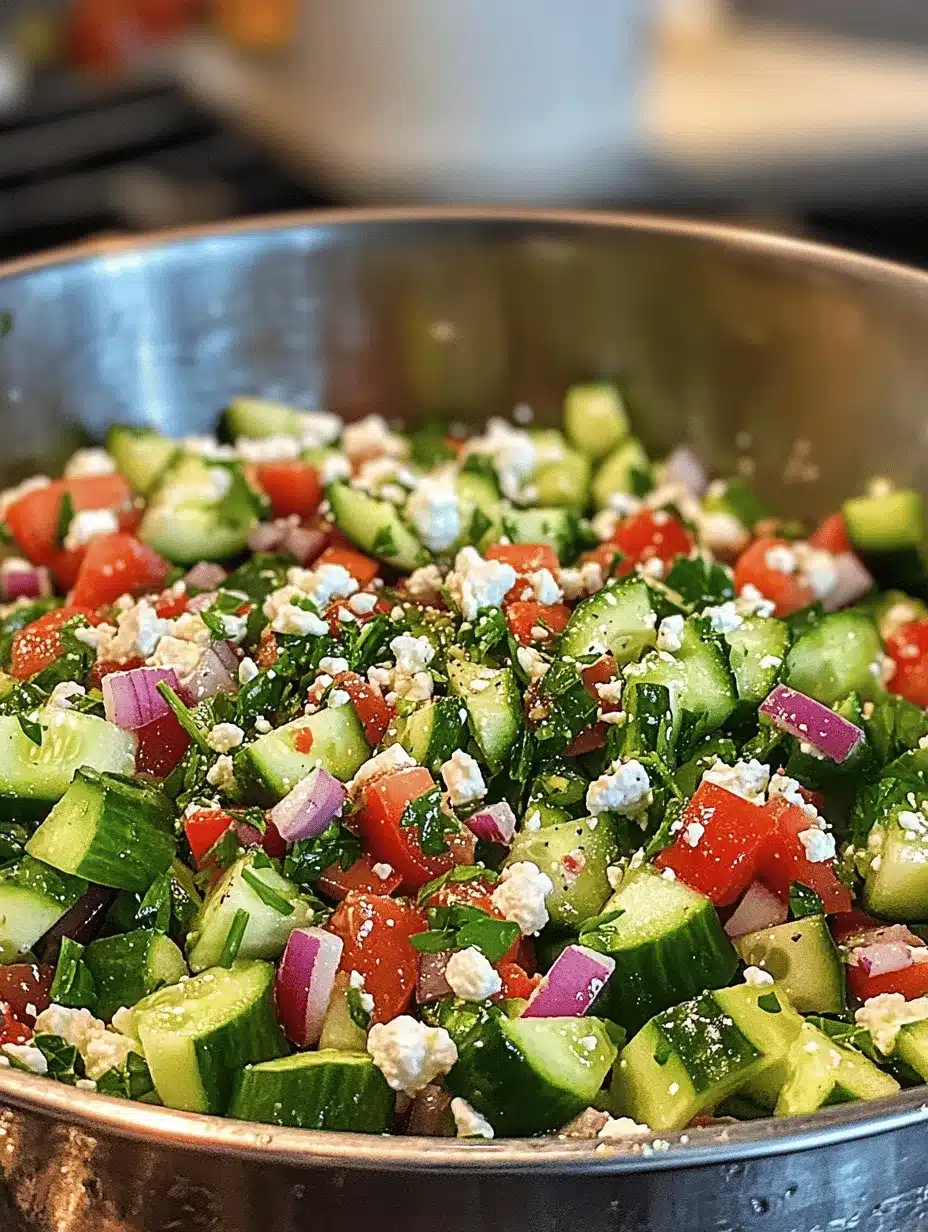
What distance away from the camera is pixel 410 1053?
92 cm

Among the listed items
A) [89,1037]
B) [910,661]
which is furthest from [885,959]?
[89,1037]

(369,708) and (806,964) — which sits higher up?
(369,708)

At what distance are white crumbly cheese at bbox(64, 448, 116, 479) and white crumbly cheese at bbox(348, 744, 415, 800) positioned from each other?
2.26ft

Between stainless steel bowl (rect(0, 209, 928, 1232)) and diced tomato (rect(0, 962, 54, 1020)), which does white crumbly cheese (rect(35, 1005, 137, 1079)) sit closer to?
diced tomato (rect(0, 962, 54, 1020))

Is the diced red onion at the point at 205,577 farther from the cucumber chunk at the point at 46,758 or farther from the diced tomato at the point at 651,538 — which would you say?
the diced tomato at the point at 651,538

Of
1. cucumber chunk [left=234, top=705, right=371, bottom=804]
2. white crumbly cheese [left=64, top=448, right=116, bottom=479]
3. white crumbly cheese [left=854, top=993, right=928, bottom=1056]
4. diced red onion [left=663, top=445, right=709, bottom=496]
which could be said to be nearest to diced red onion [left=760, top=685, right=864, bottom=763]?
white crumbly cheese [left=854, top=993, right=928, bottom=1056]

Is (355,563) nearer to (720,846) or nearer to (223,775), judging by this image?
(223,775)

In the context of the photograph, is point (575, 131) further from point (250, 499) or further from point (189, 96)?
point (250, 499)

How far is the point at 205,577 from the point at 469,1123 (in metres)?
0.72

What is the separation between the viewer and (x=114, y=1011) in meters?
1.04

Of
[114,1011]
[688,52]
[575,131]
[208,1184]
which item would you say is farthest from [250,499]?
[688,52]

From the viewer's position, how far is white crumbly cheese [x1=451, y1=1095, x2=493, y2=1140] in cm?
90

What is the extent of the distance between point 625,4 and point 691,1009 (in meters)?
2.46

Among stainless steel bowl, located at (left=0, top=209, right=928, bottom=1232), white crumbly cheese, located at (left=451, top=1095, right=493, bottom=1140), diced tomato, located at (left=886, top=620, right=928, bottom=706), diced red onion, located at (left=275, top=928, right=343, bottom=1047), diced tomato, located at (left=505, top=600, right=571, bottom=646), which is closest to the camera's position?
white crumbly cheese, located at (left=451, top=1095, right=493, bottom=1140)
